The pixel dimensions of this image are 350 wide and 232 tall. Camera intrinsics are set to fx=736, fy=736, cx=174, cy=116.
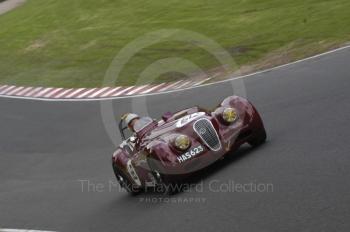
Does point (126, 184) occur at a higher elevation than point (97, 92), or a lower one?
higher

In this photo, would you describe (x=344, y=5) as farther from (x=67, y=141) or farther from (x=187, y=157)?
(x=187, y=157)

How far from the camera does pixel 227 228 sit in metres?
8.26

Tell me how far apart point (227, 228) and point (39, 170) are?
7905 millimetres

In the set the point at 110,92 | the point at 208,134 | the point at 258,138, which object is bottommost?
the point at 110,92

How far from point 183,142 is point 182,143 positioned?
21 millimetres

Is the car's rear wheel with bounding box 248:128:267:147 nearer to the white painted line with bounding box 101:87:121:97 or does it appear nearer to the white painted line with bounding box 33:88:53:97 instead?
the white painted line with bounding box 101:87:121:97

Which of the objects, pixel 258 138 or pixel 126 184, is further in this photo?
pixel 126 184

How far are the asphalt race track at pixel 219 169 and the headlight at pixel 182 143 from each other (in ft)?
2.07

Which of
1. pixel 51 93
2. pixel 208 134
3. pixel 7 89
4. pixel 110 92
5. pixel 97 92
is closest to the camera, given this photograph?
pixel 208 134

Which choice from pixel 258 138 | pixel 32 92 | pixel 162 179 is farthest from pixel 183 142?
pixel 32 92

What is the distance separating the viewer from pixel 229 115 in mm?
10906

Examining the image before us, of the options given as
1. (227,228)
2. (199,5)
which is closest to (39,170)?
(227,228)

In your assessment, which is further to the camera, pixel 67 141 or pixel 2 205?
pixel 67 141

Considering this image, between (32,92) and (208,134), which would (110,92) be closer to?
(32,92)
